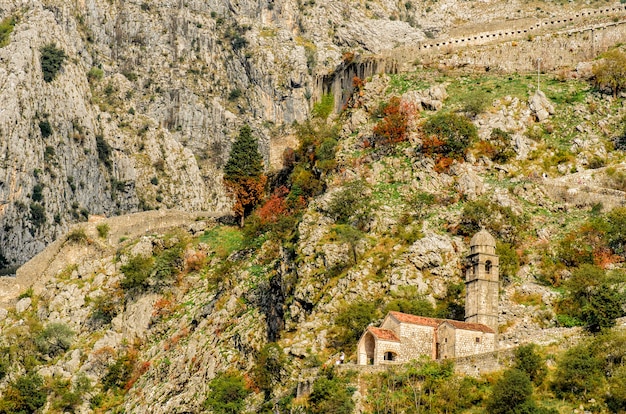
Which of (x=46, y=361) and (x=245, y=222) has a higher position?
(x=245, y=222)

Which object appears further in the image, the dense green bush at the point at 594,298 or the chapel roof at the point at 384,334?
the chapel roof at the point at 384,334

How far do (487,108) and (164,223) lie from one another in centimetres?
2861

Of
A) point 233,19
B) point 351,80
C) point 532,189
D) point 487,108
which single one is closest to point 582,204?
point 532,189

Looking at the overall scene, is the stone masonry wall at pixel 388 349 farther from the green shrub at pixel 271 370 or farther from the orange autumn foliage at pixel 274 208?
the orange autumn foliage at pixel 274 208

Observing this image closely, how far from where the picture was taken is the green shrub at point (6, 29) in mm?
146125

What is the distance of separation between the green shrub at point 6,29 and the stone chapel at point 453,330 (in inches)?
3645

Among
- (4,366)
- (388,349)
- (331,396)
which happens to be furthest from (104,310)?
(331,396)

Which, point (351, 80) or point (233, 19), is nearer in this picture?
point (351, 80)

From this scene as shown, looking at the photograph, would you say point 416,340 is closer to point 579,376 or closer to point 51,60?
point 579,376

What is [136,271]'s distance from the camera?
303 ft

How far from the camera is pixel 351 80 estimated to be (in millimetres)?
93688

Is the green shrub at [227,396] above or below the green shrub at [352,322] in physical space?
below

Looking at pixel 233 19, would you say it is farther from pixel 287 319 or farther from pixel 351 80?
pixel 287 319

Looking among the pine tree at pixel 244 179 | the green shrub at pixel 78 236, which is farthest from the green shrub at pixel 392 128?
the green shrub at pixel 78 236
